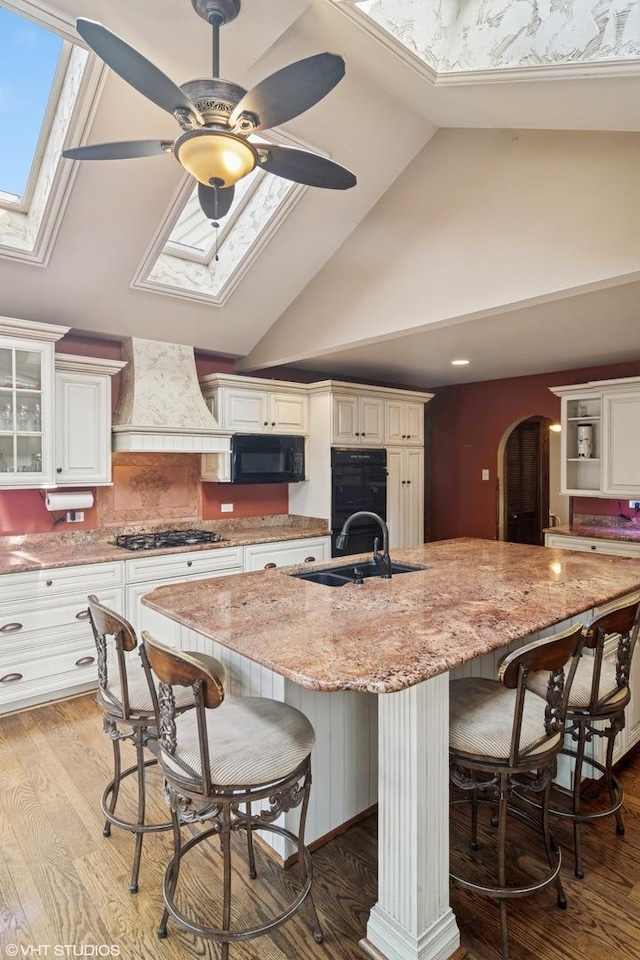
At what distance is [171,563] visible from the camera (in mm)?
3770

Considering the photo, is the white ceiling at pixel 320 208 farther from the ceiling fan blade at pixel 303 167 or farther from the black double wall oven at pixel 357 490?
the black double wall oven at pixel 357 490

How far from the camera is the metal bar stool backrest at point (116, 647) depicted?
1.64 metres

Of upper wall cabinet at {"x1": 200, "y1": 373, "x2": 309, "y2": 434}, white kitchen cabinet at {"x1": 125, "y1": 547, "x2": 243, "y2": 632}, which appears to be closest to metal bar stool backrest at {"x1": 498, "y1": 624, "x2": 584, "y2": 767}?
white kitchen cabinet at {"x1": 125, "y1": 547, "x2": 243, "y2": 632}

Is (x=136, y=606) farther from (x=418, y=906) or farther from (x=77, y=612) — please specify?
(x=418, y=906)

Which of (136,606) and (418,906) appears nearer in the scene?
(418,906)

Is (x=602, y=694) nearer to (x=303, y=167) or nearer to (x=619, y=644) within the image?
(x=619, y=644)

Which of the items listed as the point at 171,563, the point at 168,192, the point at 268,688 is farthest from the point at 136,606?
the point at 168,192

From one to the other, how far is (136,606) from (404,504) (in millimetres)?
2895

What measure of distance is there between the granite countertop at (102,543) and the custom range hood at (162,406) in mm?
747

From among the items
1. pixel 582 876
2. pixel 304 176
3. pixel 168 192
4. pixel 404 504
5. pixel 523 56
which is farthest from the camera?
pixel 404 504

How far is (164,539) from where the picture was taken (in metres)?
4.04

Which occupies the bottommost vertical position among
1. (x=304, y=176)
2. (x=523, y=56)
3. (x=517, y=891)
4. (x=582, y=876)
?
(x=582, y=876)

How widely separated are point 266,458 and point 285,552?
2.82 ft

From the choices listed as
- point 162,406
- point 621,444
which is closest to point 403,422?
point 621,444
